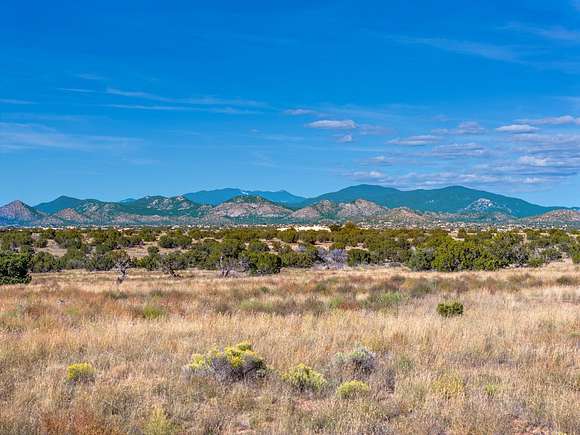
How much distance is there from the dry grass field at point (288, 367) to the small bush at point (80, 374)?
91mm

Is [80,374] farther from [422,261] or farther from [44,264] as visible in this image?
[44,264]

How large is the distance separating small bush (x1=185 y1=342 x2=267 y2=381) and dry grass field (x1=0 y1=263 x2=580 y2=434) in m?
0.18

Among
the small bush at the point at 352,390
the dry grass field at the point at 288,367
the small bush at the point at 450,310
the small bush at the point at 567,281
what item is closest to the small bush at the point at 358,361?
the dry grass field at the point at 288,367

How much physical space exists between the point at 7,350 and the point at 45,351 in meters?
0.57

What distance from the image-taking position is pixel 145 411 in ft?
19.3

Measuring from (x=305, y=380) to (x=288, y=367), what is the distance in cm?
100

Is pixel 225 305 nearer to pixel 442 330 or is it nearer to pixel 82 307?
pixel 82 307

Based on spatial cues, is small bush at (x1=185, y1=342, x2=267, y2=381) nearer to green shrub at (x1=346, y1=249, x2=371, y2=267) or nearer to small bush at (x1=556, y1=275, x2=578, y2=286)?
small bush at (x1=556, y1=275, x2=578, y2=286)

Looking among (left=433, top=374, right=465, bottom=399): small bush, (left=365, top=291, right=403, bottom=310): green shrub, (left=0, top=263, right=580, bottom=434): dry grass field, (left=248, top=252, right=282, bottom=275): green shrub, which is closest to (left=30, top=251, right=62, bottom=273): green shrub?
(left=248, top=252, right=282, bottom=275): green shrub

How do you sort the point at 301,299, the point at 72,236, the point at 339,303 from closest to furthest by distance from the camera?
1. the point at 339,303
2. the point at 301,299
3. the point at 72,236

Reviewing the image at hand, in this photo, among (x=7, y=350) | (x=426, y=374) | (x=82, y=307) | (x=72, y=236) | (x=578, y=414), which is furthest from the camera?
(x=72, y=236)

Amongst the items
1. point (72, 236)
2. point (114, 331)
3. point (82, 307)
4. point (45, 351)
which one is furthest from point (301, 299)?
point (72, 236)

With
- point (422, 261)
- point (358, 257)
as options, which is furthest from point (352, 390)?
point (358, 257)

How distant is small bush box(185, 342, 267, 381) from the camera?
7.41m
